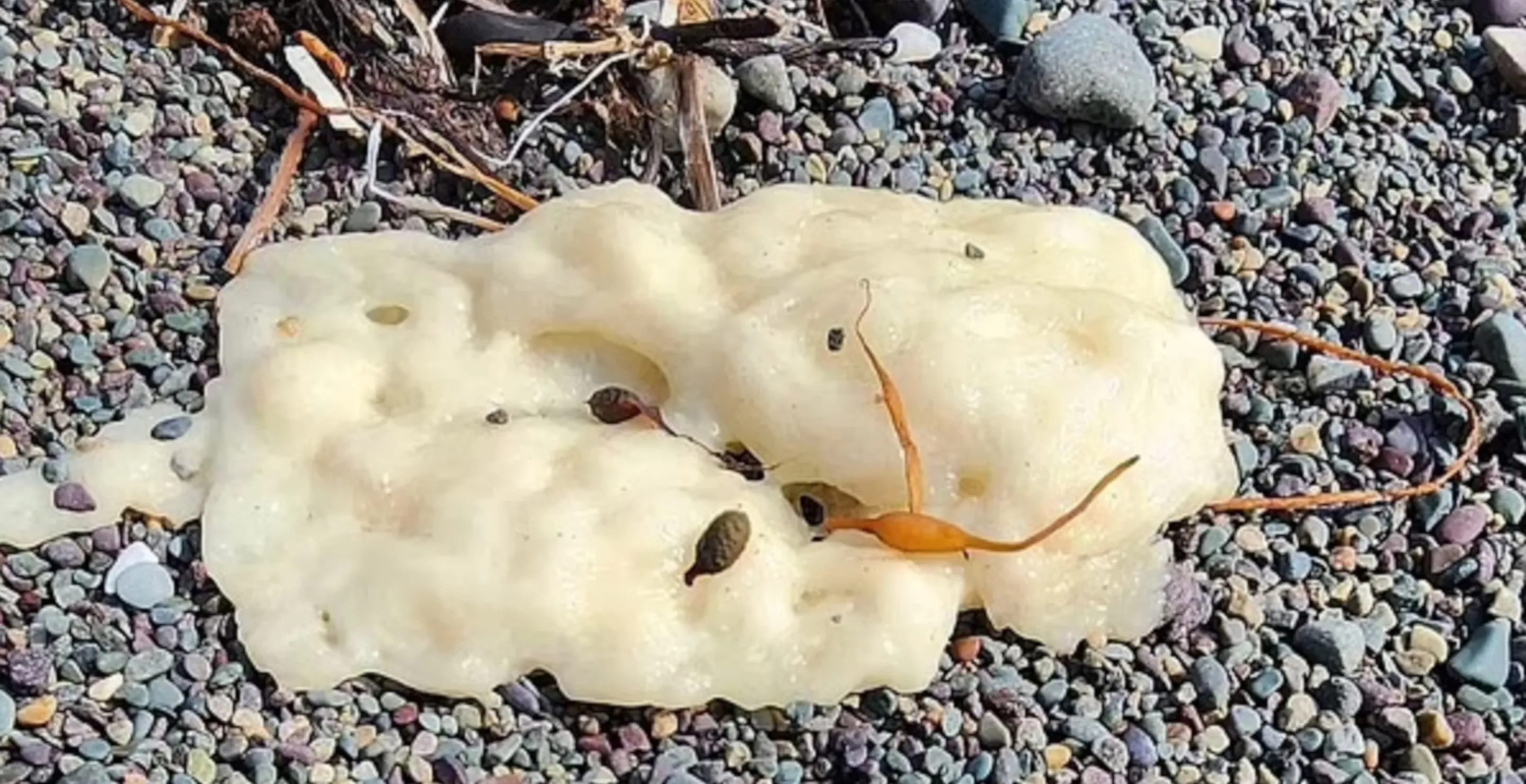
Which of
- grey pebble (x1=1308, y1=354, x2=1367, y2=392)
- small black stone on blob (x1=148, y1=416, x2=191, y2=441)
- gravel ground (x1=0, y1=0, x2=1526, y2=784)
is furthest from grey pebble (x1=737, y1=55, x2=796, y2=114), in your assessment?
small black stone on blob (x1=148, y1=416, x2=191, y2=441)

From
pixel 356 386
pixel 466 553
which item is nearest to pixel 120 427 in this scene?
pixel 356 386

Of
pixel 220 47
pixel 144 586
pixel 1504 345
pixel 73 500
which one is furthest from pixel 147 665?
pixel 1504 345

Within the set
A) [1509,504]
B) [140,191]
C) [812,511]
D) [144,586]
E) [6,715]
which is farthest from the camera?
[140,191]

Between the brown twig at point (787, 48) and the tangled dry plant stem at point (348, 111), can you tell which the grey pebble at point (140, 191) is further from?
the brown twig at point (787, 48)

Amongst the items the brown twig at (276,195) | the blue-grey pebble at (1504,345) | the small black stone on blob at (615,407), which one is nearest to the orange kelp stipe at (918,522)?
the small black stone on blob at (615,407)

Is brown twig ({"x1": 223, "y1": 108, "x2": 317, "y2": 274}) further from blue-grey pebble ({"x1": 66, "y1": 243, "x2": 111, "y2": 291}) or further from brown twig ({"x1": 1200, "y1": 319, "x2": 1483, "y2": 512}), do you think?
brown twig ({"x1": 1200, "y1": 319, "x2": 1483, "y2": 512})

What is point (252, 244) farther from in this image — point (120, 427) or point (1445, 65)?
point (1445, 65)

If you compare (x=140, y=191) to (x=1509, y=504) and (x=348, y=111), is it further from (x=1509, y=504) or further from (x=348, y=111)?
(x=1509, y=504)
